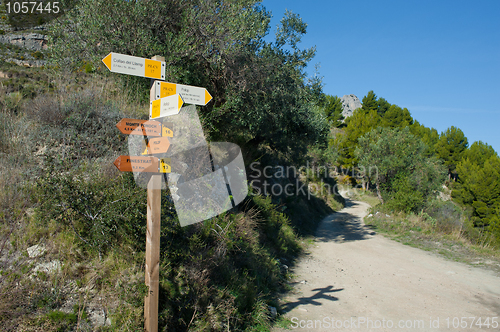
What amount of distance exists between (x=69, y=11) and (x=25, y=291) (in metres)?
7.33

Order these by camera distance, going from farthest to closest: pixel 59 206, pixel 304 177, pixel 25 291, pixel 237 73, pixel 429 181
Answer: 1. pixel 304 177
2. pixel 429 181
3. pixel 237 73
4. pixel 59 206
5. pixel 25 291

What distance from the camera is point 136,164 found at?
3162mm

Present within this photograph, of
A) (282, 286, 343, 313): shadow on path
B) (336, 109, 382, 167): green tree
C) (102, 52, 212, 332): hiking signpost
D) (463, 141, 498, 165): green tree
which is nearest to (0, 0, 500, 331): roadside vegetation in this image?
(102, 52, 212, 332): hiking signpost

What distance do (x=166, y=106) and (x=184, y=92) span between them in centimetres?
40

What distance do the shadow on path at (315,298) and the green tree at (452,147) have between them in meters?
51.7

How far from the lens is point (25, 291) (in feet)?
11.2

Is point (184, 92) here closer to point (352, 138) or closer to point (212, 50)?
point (212, 50)

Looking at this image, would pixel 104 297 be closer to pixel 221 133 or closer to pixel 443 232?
pixel 221 133

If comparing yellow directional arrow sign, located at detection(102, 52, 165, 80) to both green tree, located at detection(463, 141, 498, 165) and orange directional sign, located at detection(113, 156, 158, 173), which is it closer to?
orange directional sign, located at detection(113, 156, 158, 173)

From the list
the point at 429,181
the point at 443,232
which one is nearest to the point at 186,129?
the point at 443,232

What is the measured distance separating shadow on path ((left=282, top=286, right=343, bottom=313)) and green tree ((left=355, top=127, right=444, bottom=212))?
1209 centimetres

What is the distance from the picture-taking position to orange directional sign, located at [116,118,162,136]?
3166 millimetres

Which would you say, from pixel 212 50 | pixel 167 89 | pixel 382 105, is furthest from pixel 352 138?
pixel 167 89

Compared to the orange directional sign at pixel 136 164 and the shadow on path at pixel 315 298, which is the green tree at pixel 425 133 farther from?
the orange directional sign at pixel 136 164
